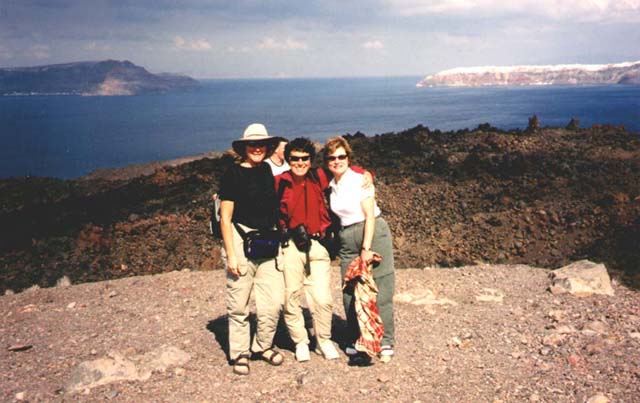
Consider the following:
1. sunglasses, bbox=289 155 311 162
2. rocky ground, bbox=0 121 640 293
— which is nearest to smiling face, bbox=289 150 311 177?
sunglasses, bbox=289 155 311 162

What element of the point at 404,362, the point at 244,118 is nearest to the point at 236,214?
the point at 404,362

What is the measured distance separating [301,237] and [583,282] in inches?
181

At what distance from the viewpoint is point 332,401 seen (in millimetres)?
4422

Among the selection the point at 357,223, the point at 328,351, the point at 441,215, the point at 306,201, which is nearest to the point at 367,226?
the point at 357,223

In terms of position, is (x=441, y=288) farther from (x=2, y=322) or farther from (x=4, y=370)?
(x=2, y=322)

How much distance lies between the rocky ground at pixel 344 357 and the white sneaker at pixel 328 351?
60 mm

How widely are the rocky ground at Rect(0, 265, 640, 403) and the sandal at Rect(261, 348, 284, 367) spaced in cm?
7

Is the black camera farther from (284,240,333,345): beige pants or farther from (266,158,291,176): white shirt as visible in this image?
(266,158,291,176): white shirt

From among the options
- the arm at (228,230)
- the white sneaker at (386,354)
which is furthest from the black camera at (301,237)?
the white sneaker at (386,354)

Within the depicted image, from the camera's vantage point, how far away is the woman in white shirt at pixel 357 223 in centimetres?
452

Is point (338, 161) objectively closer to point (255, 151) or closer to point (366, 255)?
point (255, 151)

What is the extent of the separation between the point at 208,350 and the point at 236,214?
73.2 inches

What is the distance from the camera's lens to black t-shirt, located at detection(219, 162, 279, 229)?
14.5 ft

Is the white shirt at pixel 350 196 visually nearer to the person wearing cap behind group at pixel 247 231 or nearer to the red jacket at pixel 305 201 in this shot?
the red jacket at pixel 305 201
